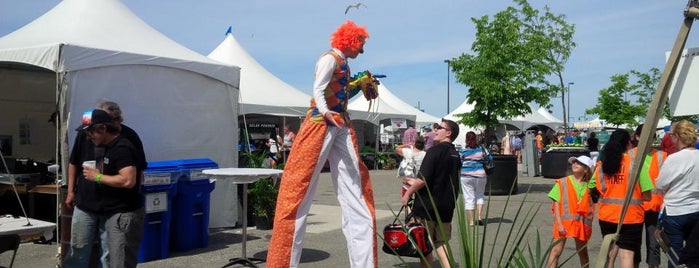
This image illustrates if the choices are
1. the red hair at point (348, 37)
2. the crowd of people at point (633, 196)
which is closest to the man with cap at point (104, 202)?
the red hair at point (348, 37)

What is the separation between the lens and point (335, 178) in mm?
4645

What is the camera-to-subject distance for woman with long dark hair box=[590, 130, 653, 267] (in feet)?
16.4

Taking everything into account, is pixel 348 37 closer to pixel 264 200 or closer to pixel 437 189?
pixel 437 189

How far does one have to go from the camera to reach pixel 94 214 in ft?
14.6

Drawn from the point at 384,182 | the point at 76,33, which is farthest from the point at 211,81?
the point at 384,182

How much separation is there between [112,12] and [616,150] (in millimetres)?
7273

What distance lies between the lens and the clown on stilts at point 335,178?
4449mm

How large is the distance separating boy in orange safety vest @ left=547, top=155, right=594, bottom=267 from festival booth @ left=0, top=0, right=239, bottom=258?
4970 mm

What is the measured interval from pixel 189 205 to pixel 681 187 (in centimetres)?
515

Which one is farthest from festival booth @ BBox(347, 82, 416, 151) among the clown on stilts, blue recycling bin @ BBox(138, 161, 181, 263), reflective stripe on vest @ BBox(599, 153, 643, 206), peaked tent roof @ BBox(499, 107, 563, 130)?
the clown on stilts

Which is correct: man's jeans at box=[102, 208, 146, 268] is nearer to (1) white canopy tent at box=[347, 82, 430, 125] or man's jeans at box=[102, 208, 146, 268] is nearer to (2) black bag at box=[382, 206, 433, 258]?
(2) black bag at box=[382, 206, 433, 258]

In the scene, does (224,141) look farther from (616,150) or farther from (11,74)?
(616,150)

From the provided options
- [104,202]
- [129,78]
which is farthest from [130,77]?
[104,202]

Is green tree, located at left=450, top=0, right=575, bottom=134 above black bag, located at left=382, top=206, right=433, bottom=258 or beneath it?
above
